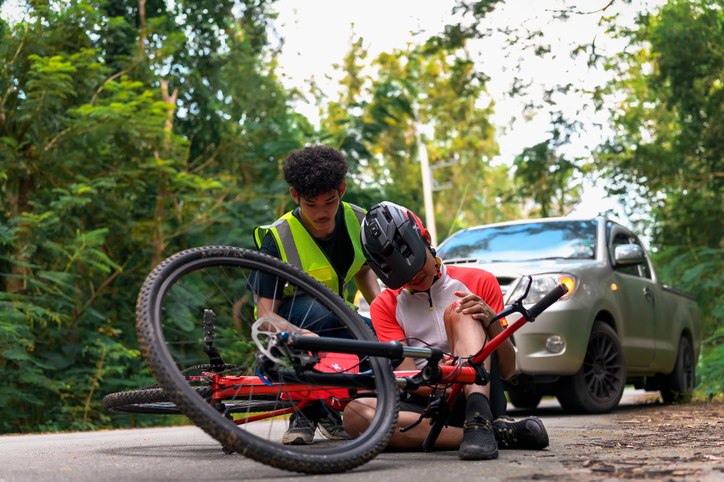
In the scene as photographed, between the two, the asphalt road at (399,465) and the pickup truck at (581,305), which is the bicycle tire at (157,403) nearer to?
the asphalt road at (399,465)

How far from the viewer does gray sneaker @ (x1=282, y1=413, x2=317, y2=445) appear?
4211 millimetres

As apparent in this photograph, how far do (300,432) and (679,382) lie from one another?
5944mm

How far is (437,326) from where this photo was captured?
3756 mm

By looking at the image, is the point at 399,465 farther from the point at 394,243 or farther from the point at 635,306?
the point at 635,306

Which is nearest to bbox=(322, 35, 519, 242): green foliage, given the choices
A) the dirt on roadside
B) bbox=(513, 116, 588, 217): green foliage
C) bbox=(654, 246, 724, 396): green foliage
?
bbox=(513, 116, 588, 217): green foliage

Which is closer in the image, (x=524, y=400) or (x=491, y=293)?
(x=491, y=293)

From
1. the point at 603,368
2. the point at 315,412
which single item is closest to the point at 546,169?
the point at 603,368

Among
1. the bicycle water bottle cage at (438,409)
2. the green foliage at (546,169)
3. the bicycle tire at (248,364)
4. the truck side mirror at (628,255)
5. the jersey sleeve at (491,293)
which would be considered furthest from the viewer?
the green foliage at (546,169)

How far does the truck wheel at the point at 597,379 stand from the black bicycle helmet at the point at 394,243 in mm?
3543

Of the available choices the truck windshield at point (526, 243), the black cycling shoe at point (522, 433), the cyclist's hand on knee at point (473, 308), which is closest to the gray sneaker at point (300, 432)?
the black cycling shoe at point (522, 433)

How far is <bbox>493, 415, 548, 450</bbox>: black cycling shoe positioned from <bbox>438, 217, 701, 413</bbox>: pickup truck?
2.51 meters

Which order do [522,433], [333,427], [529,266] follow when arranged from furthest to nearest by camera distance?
[529,266], [333,427], [522,433]

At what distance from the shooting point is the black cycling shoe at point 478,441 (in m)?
3.22

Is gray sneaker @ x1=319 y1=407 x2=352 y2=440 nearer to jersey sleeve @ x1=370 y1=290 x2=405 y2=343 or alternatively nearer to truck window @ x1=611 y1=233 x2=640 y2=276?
jersey sleeve @ x1=370 y1=290 x2=405 y2=343
